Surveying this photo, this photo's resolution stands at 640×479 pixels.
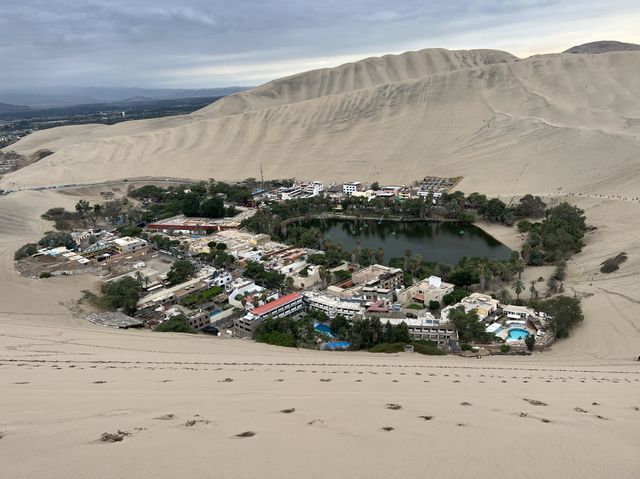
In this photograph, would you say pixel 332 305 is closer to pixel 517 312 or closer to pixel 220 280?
pixel 220 280

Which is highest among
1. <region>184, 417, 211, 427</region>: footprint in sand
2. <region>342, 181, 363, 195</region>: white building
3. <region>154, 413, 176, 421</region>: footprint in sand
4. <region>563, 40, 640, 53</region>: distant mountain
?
<region>563, 40, 640, 53</region>: distant mountain

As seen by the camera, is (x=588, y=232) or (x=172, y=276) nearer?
(x=172, y=276)

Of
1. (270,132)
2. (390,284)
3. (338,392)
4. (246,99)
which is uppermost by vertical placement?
(246,99)

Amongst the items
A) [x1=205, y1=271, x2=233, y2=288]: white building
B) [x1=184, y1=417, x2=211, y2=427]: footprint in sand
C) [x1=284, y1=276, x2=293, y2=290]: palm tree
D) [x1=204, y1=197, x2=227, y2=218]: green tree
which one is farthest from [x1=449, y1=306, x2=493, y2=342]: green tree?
[x1=204, y1=197, x2=227, y2=218]: green tree

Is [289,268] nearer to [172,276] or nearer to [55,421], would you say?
[172,276]

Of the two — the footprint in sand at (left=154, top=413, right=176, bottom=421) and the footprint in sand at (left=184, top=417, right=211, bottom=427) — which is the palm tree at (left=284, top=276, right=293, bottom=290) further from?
the footprint in sand at (left=184, top=417, right=211, bottom=427)

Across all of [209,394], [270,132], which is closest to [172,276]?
[209,394]
